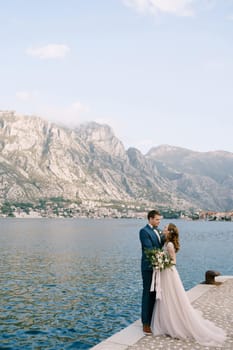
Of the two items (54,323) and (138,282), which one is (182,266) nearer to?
(138,282)

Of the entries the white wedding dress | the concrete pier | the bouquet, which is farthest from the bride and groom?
the concrete pier

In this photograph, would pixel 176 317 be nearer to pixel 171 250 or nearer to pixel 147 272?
pixel 147 272

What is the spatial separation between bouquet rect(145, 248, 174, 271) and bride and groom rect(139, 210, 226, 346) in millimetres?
193

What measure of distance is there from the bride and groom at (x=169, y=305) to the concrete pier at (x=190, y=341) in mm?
353

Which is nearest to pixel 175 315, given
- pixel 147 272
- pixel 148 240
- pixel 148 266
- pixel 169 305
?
pixel 169 305

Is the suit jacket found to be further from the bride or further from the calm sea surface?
the calm sea surface

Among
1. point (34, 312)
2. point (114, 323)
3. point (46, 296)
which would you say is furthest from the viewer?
point (46, 296)

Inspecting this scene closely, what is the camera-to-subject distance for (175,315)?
1413 cm

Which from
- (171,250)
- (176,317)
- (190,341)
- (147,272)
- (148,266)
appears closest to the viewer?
(190,341)

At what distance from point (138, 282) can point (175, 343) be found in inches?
1107

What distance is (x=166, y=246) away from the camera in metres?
14.7

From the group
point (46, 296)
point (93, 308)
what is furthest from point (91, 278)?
point (93, 308)

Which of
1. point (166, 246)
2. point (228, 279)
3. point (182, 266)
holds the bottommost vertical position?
point (182, 266)

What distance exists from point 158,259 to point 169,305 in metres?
1.83
